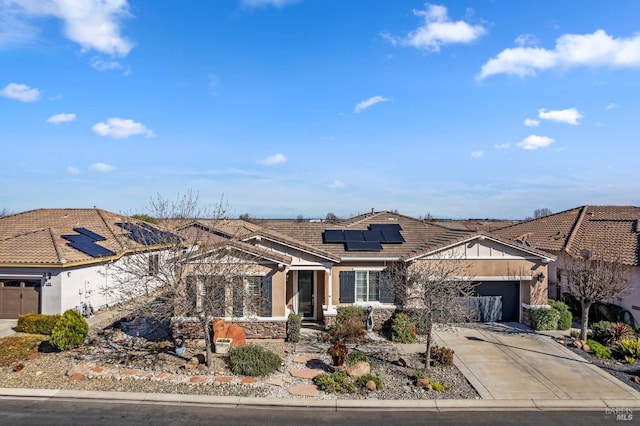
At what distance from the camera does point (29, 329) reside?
18.2 meters

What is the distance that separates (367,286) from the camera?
19.6 meters

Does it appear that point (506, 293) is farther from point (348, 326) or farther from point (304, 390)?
point (304, 390)

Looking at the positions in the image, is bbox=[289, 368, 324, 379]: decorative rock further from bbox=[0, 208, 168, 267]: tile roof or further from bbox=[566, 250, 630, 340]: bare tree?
bbox=[566, 250, 630, 340]: bare tree

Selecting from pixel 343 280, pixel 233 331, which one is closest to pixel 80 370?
pixel 233 331

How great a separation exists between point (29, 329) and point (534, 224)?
31792mm

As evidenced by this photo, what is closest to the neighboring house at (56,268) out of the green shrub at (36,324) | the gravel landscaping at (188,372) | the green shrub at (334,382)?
the green shrub at (36,324)

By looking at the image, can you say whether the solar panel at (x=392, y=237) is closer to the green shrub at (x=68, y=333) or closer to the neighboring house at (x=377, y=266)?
the neighboring house at (x=377, y=266)

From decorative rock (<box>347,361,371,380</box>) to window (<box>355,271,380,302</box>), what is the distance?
19.9ft

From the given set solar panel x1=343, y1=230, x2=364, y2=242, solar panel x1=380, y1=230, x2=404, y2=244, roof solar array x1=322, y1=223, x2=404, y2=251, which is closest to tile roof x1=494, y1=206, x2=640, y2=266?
solar panel x1=380, y1=230, x2=404, y2=244

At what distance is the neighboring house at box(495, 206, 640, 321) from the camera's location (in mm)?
19922

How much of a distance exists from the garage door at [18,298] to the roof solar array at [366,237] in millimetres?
13994

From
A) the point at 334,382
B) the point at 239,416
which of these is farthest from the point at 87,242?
the point at 334,382

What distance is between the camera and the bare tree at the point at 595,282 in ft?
56.3

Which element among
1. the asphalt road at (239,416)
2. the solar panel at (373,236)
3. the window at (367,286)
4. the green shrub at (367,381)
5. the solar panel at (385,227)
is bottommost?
the asphalt road at (239,416)
